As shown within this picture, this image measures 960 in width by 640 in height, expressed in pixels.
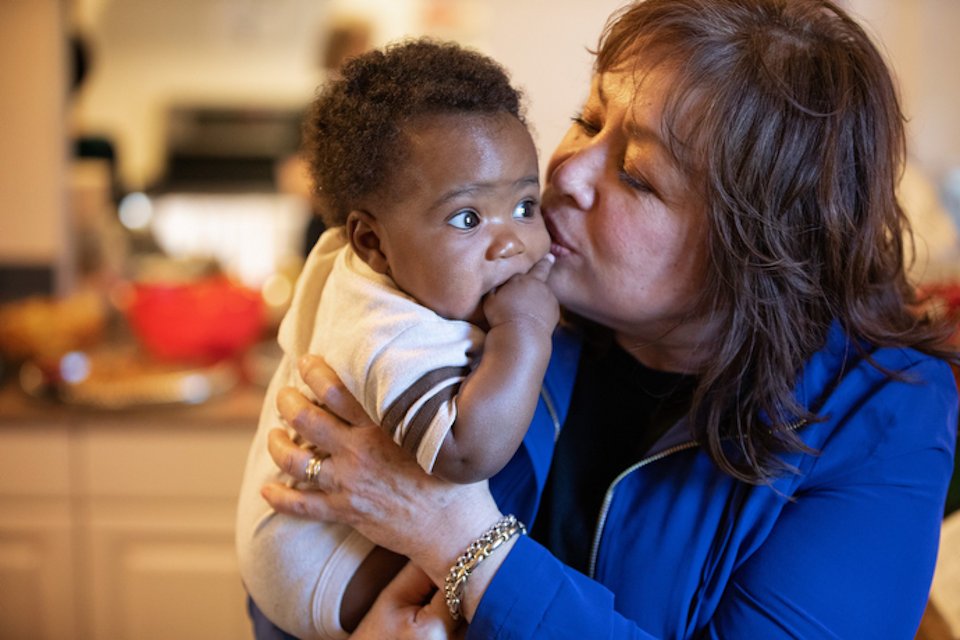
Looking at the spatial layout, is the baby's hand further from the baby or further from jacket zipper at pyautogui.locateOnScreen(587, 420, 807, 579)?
jacket zipper at pyautogui.locateOnScreen(587, 420, 807, 579)

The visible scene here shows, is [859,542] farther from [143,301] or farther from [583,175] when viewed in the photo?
[143,301]

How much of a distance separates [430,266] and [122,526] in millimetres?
1727

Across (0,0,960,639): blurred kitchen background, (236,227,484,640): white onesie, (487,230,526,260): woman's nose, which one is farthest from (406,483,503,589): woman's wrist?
(0,0,960,639): blurred kitchen background

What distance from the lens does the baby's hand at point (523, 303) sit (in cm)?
93

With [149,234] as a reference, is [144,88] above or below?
above

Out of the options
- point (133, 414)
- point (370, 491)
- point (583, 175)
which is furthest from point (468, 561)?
point (133, 414)

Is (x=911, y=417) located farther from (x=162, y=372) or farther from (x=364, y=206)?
(x=162, y=372)

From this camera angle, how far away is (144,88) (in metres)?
3.97

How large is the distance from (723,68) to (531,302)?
343 mm

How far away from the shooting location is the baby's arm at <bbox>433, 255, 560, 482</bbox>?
875 millimetres

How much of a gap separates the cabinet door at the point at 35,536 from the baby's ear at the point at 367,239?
5.31ft

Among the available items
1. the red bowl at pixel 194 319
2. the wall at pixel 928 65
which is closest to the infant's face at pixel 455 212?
the red bowl at pixel 194 319

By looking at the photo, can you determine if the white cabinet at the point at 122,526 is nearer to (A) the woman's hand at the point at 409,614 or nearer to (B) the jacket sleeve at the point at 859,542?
(A) the woman's hand at the point at 409,614

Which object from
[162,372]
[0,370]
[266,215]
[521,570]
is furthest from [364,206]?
[266,215]
